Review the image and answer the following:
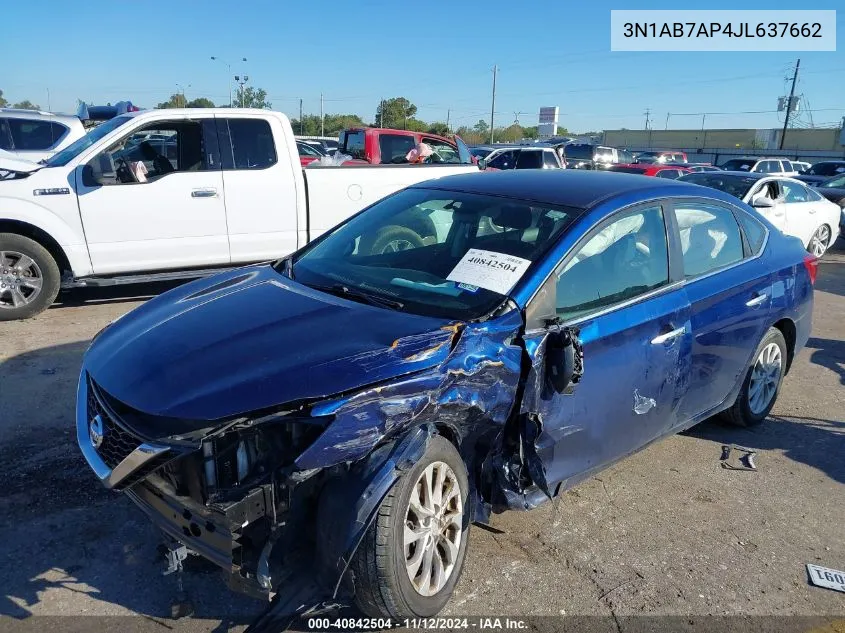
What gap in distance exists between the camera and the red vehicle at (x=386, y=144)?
1346cm

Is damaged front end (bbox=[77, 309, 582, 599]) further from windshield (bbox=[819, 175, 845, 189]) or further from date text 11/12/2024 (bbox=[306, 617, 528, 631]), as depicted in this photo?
windshield (bbox=[819, 175, 845, 189])

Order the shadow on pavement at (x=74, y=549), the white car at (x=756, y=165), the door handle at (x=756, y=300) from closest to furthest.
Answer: the shadow on pavement at (x=74, y=549)
the door handle at (x=756, y=300)
the white car at (x=756, y=165)

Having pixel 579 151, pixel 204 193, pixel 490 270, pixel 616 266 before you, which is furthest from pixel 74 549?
pixel 579 151

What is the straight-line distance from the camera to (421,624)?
270 cm

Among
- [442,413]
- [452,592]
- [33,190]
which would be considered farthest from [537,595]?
[33,190]

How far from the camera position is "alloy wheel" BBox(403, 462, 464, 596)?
8.43 feet

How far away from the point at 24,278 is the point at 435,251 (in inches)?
195

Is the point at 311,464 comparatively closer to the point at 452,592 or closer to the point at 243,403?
the point at 243,403

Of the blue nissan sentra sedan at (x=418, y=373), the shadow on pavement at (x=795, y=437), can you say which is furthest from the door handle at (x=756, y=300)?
the shadow on pavement at (x=795, y=437)

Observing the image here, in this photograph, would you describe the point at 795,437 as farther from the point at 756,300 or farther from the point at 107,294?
the point at 107,294

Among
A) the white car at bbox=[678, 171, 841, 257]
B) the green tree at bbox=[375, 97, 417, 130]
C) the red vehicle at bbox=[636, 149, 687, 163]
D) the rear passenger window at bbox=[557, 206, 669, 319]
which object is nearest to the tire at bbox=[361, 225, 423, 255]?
the rear passenger window at bbox=[557, 206, 669, 319]

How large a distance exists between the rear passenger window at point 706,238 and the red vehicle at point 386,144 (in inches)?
369

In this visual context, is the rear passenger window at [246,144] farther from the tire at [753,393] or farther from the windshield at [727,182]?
the windshield at [727,182]

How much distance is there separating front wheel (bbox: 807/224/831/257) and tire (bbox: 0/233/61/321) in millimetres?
11491
